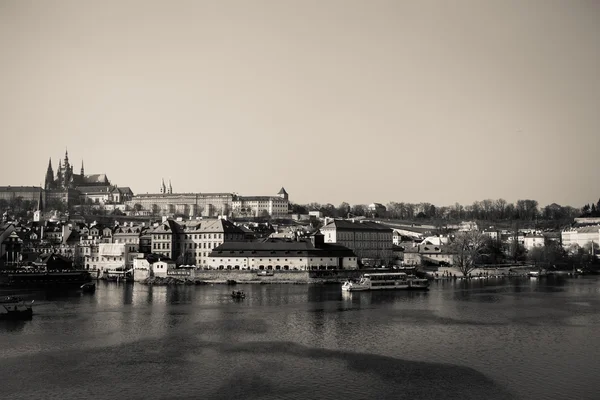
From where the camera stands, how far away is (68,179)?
576 ft

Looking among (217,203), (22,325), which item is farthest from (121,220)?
(22,325)

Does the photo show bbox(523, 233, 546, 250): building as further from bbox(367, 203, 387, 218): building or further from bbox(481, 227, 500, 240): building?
bbox(367, 203, 387, 218): building

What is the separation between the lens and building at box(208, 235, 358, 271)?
199 ft

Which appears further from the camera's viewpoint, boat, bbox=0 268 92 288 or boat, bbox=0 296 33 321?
boat, bbox=0 268 92 288

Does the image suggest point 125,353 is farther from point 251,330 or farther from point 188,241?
point 188,241

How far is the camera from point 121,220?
135 meters

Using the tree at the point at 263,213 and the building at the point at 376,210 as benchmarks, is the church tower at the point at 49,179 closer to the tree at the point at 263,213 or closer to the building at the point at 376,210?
the tree at the point at 263,213

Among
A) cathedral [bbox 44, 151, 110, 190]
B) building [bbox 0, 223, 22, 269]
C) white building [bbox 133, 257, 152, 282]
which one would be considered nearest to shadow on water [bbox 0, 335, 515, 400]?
white building [bbox 133, 257, 152, 282]

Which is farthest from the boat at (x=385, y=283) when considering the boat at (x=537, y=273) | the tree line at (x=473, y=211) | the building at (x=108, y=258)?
the tree line at (x=473, y=211)

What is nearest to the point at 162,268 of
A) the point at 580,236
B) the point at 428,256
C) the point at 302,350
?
Result: the point at 428,256

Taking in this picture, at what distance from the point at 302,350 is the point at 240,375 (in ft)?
14.7

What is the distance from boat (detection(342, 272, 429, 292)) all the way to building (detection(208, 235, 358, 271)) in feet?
24.2

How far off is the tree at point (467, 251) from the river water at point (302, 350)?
26.2 metres

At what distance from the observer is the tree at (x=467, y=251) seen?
227ft
